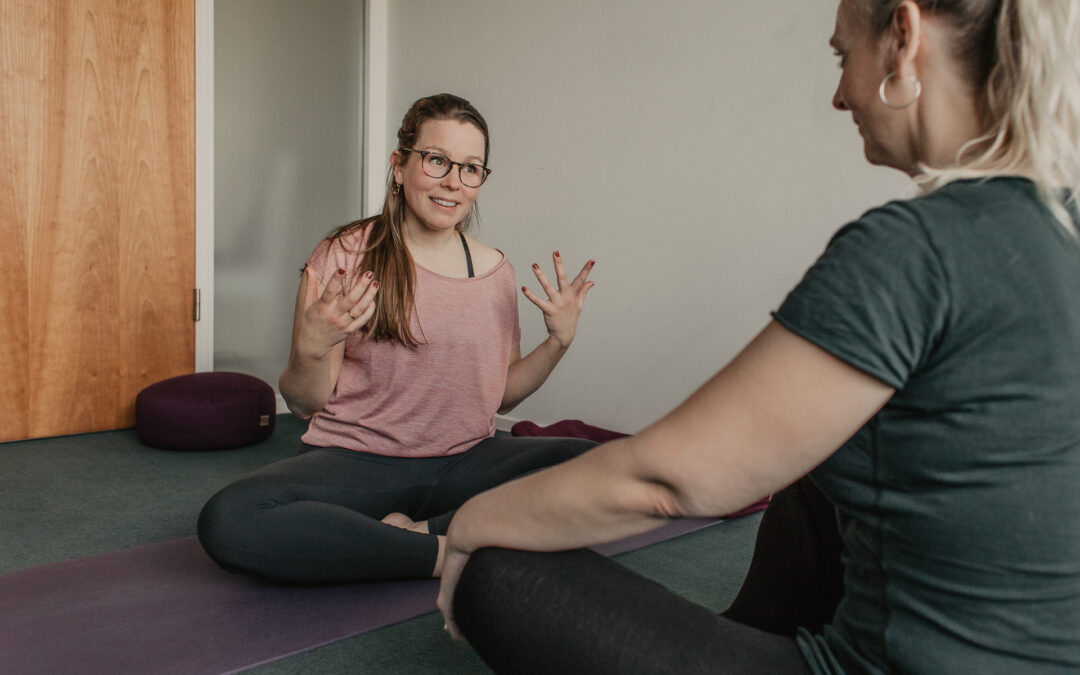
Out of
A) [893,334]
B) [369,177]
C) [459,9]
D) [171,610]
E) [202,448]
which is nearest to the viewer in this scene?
[893,334]

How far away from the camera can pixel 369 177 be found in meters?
4.12

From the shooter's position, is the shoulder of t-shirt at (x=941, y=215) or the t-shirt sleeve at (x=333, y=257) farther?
the t-shirt sleeve at (x=333, y=257)

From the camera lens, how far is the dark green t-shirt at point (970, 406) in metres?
0.58

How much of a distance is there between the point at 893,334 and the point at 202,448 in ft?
9.47

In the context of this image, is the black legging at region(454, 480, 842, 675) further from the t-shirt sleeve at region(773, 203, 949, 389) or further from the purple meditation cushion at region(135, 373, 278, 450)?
the purple meditation cushion at region(135, 373, 278, 450)

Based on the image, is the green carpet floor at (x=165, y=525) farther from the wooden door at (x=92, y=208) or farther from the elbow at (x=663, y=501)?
the elbow at (x=663, y=501)

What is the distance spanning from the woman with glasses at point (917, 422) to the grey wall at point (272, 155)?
3213 millimetres

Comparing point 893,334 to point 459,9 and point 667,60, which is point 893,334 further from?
A: point 459,9

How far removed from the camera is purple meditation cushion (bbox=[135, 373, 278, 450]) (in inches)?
116

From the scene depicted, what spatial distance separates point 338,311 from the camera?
5.03ft

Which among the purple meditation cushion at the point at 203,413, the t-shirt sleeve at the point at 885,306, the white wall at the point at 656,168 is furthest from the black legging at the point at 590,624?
the purple meditation cushion at the point at 203,413

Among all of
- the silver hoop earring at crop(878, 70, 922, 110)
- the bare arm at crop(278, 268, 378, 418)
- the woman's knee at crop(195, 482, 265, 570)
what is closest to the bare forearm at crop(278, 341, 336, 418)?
the bare arm at crop(278, 268, 378, 418)

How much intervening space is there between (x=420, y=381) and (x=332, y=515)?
382mm

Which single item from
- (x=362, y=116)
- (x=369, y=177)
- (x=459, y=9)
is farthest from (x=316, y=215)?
(x=459, y=9)
